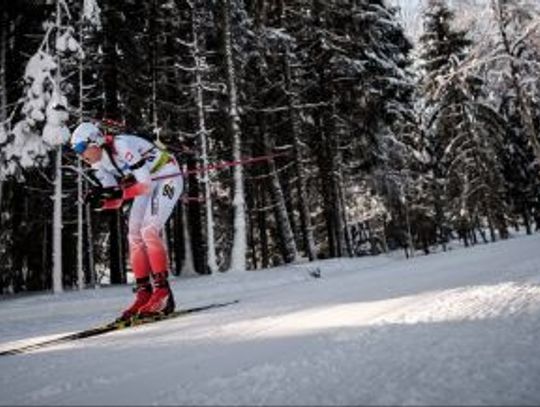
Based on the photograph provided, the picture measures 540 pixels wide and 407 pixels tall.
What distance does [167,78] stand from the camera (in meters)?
25.7

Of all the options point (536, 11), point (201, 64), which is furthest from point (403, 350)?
point (536, 11)

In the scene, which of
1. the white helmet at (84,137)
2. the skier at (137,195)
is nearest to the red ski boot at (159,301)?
the skier at (137,195)

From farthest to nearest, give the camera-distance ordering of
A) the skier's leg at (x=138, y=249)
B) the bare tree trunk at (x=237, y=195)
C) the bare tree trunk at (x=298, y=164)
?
the bare tree trunk at (x=298, y=164), the bare tree trunk at (x=237, y=195), the skier's leg at (x=138, y=249)

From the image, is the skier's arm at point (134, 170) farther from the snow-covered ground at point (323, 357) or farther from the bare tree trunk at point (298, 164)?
the bare tree trunk at point (298, 164)

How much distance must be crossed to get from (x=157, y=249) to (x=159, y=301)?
632 millimetres

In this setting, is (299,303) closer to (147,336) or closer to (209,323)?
(209,323)

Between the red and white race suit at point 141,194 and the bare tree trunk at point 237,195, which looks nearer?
the red and white race suit at point 141,194

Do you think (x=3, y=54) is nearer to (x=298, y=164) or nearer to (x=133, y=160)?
(x=298, y=164)

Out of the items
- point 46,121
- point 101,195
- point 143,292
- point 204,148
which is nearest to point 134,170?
point 101,195

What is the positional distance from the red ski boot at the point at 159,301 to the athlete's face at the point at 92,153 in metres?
1.56

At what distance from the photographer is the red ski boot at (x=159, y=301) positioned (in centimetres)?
695

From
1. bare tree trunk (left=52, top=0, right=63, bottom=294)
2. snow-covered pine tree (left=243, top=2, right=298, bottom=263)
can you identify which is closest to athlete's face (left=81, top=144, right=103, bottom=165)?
bare tree trunk (left=52, top=0, right=63, bottom=294)

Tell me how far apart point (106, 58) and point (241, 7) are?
608 centimetres

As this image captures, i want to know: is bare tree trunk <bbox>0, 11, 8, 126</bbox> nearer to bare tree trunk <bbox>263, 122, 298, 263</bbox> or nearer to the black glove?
bare tree trunk <bbox>263, 122, 298, 263</bbox>
